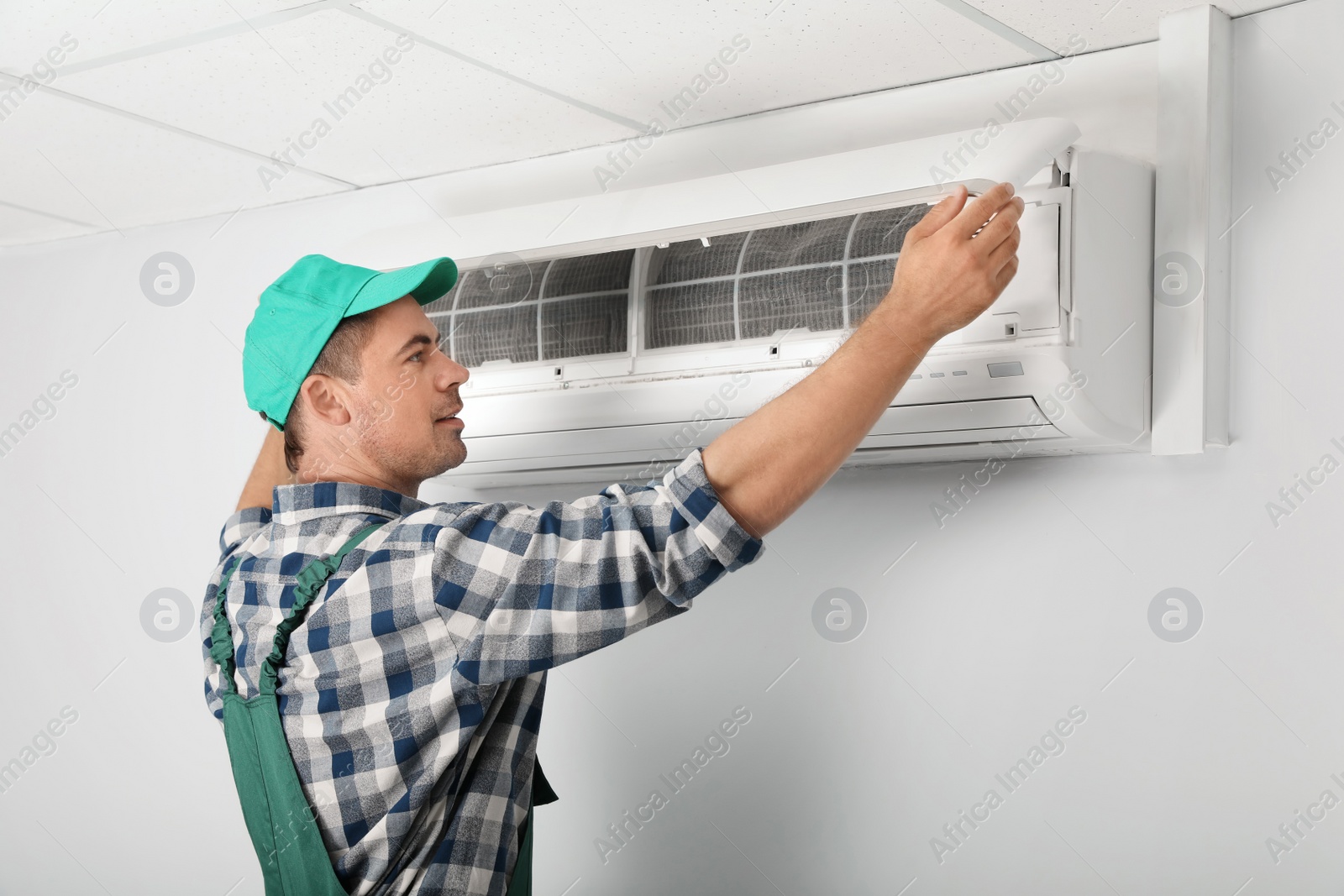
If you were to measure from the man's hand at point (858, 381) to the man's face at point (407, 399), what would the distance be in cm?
42

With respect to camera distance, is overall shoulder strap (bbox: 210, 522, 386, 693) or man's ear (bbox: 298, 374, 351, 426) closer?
overall shoulder strap (bbox: 210, 522, 386, 693)

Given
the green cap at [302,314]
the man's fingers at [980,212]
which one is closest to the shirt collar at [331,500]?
the green cap at [302,314]

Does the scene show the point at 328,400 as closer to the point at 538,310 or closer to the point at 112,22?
the point at 538,310

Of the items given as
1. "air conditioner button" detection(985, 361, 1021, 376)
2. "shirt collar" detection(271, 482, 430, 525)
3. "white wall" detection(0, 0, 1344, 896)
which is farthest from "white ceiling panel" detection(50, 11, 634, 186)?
"air conditioner button" detection(985, 361, 1021, 376)

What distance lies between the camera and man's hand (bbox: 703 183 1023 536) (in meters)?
0.99

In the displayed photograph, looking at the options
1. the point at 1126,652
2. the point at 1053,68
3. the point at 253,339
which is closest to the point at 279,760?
the point at 253,339

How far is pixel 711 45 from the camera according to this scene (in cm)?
154

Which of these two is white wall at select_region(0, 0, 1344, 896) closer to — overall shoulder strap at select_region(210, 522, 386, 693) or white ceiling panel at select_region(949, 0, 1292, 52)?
white ceiling panel at select_region(949, 0, 1292, 52)

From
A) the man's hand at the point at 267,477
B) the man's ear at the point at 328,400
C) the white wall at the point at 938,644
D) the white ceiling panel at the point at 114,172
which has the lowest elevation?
the white wall at the point at 938,644

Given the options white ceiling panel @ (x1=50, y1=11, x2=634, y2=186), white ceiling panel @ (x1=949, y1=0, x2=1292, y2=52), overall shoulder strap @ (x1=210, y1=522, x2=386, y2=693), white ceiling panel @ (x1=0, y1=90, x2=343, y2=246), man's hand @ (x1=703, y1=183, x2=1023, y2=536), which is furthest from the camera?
white ceiling panel @ (x1=0, y1=90, x2=343, y2=246)

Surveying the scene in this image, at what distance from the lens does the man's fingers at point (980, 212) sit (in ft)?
3.34

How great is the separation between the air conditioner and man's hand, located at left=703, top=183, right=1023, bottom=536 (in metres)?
0.32

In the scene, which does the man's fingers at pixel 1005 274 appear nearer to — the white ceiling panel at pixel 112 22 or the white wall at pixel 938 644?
the white wall at pixel 938 644

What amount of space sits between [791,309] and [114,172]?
1.40m
